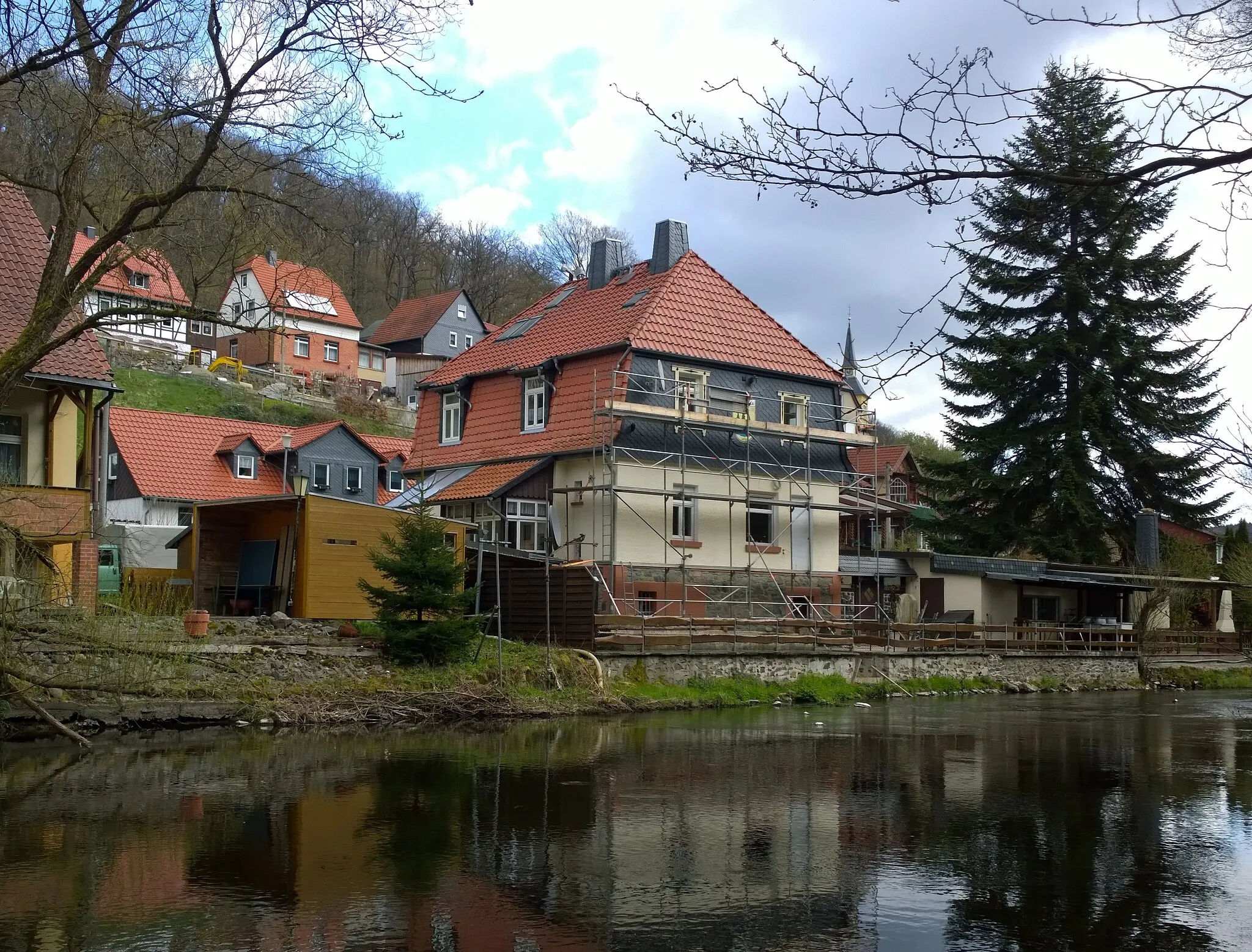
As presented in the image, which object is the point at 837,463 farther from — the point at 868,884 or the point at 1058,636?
the point at 868,884

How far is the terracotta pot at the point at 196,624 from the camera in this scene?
2134 centimetres

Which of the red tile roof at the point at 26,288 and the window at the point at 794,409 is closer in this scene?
the red tile roof at the point at 26,288

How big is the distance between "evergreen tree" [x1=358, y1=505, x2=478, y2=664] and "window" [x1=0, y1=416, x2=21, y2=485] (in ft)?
21.6

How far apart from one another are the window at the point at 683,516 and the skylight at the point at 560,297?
8751 millimetres

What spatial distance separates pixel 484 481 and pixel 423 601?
389 inches

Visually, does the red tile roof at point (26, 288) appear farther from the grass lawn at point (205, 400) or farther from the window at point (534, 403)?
the grass lawn at point (205, 400)

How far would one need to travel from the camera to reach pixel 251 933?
8.21 metres

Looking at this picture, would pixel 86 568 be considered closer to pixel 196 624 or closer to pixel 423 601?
pixel 196 624

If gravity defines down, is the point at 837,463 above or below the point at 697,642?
above

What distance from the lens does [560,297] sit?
1560 inches

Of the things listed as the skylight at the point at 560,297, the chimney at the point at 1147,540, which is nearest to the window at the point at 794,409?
the skylight at the point at 560,297

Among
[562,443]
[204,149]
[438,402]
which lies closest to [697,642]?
[562,443]

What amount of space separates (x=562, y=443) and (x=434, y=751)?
1551 cm

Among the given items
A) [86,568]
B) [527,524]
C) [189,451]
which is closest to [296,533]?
[86,568]
